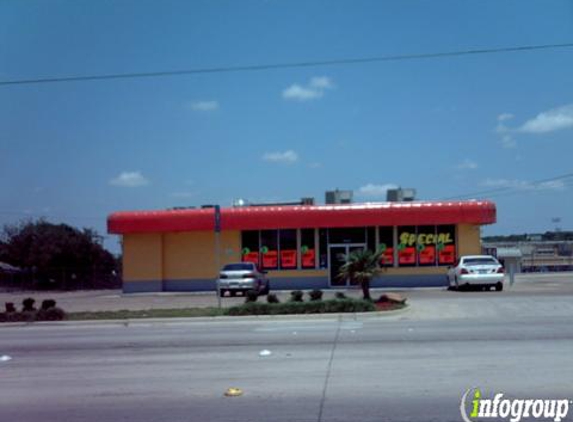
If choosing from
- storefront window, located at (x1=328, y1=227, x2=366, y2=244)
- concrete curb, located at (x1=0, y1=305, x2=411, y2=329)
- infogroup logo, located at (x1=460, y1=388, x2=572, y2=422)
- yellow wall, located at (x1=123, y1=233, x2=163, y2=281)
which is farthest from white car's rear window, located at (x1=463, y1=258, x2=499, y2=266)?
infogroup logo, located at (x1=460, y1=388, x2=572, y2=422)

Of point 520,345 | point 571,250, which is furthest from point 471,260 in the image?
point 571,250

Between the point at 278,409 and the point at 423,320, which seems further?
the point at 423,320

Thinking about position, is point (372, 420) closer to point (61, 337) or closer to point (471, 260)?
point (61, 337)

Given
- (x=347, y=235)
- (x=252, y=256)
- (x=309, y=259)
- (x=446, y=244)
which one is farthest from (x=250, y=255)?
(x=446, y=244)

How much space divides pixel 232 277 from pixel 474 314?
13567mm

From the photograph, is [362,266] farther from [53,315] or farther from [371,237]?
[371,237]

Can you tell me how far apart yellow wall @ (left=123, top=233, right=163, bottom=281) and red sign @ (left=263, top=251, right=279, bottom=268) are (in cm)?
540

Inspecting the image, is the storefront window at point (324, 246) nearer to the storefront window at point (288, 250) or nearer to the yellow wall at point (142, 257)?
the storefront window at point (288, 250)

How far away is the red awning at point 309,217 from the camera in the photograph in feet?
122

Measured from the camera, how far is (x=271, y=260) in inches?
1531

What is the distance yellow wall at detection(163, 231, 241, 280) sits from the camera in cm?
3916

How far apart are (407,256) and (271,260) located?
22.1ft

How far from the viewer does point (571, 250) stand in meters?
89.8

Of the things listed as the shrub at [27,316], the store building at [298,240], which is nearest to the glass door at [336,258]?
the store building at [298,240]
